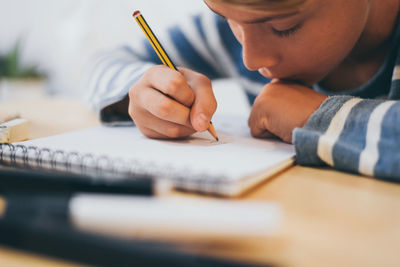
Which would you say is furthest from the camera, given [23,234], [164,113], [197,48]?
[197,48]

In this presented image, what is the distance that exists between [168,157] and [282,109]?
0.18 meters

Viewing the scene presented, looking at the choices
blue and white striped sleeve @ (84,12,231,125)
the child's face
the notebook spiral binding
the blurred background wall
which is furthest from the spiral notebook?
the blurred background wall

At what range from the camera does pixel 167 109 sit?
0.42 meters

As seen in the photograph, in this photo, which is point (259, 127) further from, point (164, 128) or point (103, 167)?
point (103, 167)

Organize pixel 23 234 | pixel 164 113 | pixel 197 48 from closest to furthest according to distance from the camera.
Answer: pixel 23 234 → pixel 164 113 → pixel 197 48

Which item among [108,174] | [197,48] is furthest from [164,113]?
[197,48]

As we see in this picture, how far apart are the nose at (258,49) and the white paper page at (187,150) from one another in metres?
0.10

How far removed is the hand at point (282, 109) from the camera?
42 cm

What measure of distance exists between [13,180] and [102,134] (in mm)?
224

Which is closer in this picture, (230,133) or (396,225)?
(396,225)

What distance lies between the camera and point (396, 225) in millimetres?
239

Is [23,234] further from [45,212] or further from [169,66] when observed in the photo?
[169,66]

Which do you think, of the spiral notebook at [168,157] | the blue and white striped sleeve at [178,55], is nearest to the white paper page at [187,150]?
the spiral notebook at [168,157]

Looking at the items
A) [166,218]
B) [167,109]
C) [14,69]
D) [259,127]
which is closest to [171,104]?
[167,109]
